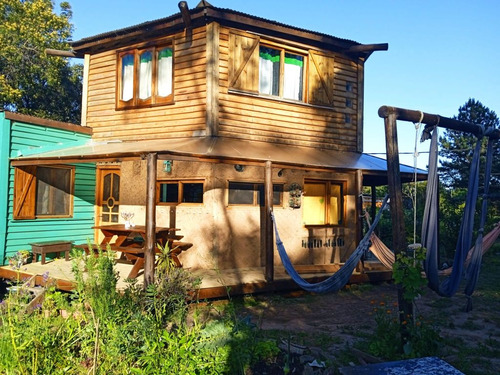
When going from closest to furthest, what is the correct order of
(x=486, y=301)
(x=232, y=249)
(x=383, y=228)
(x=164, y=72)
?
(x=486, y=301)
(x=232, y=249)
(x=164, y=72)
(x=383, y=228)

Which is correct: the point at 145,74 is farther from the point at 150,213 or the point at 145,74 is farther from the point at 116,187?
the point at 150,213

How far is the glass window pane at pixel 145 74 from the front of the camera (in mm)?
9188

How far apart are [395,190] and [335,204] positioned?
499 centimetres

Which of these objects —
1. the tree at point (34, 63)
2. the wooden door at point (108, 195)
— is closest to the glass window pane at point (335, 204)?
the wooden door at point (108, 195)

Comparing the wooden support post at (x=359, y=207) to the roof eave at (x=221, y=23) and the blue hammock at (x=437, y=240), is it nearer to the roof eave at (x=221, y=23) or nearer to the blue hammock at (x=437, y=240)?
the blue hammock at (x=437, y=240)

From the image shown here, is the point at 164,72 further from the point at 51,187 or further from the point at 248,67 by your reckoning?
the point at 51,187

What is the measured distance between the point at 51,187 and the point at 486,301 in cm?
910

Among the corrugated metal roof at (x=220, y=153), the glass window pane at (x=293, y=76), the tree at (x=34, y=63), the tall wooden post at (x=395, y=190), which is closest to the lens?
the tall wooden post at (x=395, y=190)

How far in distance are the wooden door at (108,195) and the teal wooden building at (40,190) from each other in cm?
17

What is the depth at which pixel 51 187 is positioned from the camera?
9.03 m

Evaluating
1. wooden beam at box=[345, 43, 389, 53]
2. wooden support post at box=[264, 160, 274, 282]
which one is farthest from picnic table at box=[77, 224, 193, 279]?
wooden beam at box=[345, 43, 389, 53]

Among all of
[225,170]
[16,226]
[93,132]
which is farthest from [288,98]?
[16,226]

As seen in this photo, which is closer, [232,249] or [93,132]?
[232,249]

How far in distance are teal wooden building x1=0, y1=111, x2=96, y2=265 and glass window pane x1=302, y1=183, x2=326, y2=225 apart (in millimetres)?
5096
